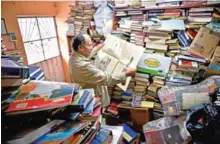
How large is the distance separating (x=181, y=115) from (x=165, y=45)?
825mm

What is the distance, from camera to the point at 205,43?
2193mm

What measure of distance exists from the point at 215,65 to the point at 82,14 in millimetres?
1877

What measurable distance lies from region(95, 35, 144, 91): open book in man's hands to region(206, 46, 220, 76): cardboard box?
29.5 inches

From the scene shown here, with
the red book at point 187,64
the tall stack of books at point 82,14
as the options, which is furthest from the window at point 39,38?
the red book at point 187,64

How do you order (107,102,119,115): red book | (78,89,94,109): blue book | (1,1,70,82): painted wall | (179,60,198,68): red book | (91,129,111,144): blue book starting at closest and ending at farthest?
(78,89,94,109): blue book < (91,129,111,144): blue book < (179,60,198,68): red book < (107,102,119,115): red book < (1,1,70,82): painted wall

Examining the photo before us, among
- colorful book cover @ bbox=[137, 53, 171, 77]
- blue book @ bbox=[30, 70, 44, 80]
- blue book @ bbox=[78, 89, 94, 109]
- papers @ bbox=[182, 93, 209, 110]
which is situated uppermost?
blue book @ bbox=[30, 70, 44, 80]

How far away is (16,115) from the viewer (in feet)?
2.27

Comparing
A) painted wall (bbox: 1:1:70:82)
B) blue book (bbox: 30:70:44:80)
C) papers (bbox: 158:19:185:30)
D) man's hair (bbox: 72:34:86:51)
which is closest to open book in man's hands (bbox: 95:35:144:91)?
papers (bbox: 158:19:185:30)

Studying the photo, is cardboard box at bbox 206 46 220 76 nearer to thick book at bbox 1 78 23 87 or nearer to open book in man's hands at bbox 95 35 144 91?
open book in man's hands at bbox 95 35 144 91

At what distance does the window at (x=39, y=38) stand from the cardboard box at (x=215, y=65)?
3035 millimetres

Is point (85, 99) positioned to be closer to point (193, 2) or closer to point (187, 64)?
point (187, 64)

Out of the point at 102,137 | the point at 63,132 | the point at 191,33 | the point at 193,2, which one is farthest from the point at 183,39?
the point at 63,132

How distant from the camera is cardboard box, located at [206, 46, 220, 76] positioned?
7.00 ft

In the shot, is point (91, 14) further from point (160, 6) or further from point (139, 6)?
point (160, 6)
